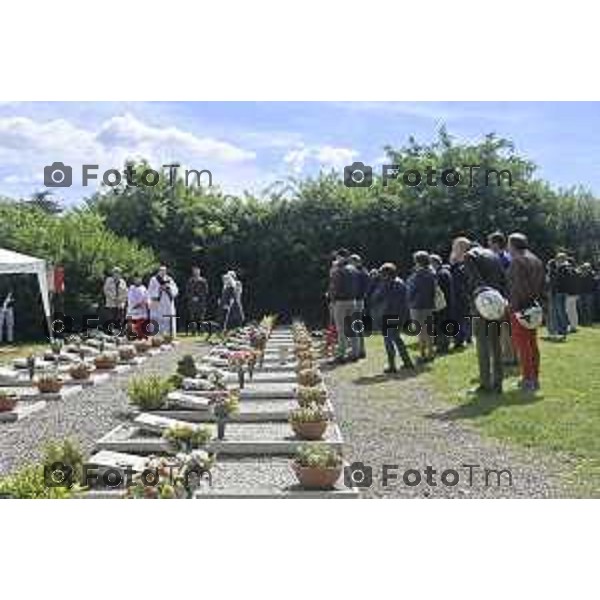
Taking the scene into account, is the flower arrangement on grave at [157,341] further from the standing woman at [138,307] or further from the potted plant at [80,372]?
the potted plant at [80,372]

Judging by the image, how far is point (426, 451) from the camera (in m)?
9.47

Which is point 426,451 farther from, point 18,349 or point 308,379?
point 18,349

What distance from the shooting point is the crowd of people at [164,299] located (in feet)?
51.1

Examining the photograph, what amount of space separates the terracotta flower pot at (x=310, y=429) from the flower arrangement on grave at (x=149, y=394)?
2342 millimetres

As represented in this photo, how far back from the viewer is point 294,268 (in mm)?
14398

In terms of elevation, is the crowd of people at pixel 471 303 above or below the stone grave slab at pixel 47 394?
above

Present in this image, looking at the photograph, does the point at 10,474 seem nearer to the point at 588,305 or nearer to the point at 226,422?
the point at 226,422

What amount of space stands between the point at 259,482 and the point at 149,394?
3576mm

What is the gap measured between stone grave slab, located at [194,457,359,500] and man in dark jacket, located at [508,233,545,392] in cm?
351

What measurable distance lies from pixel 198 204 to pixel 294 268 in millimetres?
2329

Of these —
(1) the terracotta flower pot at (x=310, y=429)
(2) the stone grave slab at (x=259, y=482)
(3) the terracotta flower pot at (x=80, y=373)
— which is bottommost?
(2) the stone grave slab at (x=259, y=482)

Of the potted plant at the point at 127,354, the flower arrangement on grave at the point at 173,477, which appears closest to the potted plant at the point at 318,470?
the flower arrangement on grave at the point at 173,477

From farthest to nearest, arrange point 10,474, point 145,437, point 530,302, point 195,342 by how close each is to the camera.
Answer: point 195,342
point 530,302
point 145,437
point 10,474

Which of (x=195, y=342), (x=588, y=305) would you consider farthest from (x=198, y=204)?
(x=588, y=305)
